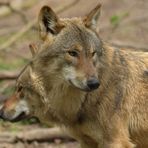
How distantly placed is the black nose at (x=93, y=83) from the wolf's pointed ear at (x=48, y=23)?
75 cm

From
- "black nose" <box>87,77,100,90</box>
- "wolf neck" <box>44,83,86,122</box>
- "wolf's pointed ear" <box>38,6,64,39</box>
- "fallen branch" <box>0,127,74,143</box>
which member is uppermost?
"wolf's pointed ear" <box>38,6,64,39</box>

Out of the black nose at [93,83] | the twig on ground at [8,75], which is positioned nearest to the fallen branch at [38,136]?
the twig on ground at [8,75]

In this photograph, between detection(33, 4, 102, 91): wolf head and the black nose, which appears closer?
the black nose

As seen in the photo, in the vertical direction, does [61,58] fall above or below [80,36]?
below

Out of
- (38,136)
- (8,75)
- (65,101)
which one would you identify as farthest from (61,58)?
(8,75)

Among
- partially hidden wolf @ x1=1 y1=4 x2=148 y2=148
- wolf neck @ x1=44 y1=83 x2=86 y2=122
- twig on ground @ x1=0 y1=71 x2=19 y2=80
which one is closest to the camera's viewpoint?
partially hidden wolf @ x1=1 y1=4 x2=148 y2=148

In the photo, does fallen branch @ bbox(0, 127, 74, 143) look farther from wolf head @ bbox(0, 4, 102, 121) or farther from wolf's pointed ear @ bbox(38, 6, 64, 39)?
wolf's pointed ear @ bbox(38, 6, 64, 39)

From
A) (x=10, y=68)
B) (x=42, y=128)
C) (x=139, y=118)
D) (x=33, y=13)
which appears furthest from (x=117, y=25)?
(x=139, y=118)

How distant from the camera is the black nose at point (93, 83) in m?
6.63

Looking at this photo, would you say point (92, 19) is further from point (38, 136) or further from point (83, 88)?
point (38, 136)

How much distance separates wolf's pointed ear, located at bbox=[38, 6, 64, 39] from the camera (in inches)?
273

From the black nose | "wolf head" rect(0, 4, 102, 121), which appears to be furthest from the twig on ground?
the black nose

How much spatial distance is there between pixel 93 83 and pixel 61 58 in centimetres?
51

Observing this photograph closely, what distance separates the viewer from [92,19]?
7160 mm
